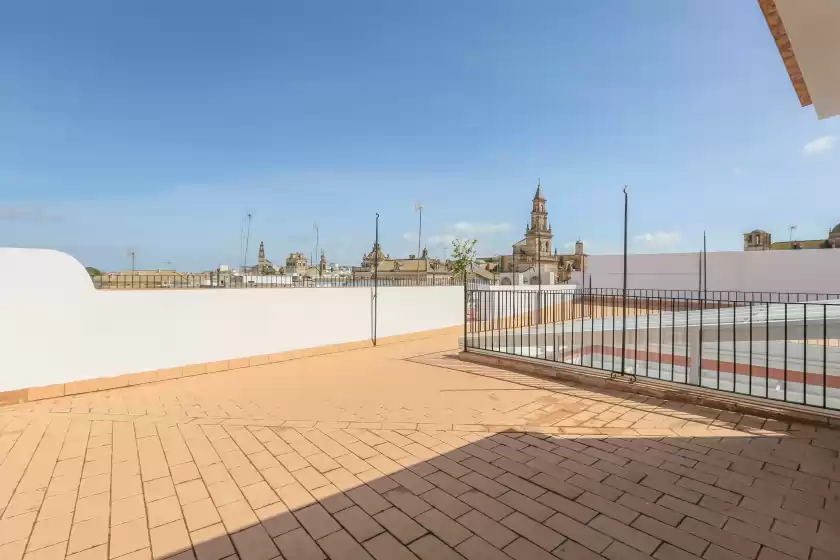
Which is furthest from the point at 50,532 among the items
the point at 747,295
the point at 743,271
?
the point at 743,271

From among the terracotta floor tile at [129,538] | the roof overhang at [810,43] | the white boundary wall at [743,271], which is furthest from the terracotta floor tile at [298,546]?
the white boundary wall at [743,271]

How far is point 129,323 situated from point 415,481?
18.0 ft

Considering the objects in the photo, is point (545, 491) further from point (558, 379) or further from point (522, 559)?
point (558, 379)

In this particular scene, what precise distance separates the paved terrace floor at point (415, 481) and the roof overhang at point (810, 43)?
3126 mm

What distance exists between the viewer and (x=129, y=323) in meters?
5.93

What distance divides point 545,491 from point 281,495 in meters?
1.85

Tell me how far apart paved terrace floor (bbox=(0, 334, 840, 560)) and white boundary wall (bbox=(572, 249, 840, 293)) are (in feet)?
68.6

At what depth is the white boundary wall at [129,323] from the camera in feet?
16.6

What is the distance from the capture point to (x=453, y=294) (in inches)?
470

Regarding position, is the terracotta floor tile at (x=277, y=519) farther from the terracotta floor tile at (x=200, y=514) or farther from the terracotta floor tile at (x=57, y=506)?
the terracotta floor tile at (x=57, y=506)

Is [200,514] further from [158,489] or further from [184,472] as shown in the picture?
[184,472]

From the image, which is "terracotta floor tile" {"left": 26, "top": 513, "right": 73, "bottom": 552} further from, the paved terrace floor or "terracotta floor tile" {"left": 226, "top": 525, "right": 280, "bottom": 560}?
"terracotta floor tile" {"left": 226, "top": 525, "right": 280, "bottom": 560}

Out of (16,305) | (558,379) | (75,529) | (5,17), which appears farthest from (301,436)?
(5,17)

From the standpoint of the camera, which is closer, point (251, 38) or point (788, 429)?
point (788, 429)
